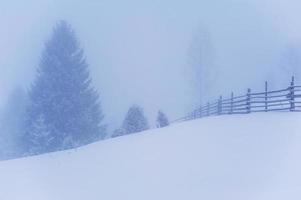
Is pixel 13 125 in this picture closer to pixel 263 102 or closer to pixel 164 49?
pixel 263 102

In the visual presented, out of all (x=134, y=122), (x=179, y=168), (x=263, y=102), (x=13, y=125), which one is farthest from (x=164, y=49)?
(x=179, y=168)

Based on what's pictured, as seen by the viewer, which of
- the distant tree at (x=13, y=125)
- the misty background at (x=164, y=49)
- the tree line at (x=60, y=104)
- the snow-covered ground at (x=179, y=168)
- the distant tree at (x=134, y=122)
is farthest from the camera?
the misty background at (x=164, y=49)

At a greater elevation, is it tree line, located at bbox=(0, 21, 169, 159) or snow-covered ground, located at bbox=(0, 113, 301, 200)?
tree line, located at bbox=(0, 21, 169, 159)

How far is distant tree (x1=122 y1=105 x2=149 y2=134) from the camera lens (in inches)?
867

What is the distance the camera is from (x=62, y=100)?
32.8 meters

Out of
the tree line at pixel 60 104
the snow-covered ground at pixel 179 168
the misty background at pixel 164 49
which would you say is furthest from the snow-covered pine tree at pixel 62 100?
the snow-covered ground at pixel 179 168

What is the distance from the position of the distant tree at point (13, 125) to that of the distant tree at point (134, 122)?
13.1m

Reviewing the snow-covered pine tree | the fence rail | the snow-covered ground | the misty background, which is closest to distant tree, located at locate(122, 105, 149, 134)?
the fence rail

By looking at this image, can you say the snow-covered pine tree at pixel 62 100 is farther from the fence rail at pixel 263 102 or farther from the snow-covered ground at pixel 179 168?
the snow-covered ground at pixel 179 168

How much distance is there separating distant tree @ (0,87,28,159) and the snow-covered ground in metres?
21.7

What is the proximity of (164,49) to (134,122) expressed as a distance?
58.8m

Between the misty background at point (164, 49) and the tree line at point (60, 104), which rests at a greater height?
the misty background at point (164, 49)

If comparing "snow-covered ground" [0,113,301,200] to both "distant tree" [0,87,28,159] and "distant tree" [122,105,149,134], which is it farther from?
"distant tree" [0,87,28,159]

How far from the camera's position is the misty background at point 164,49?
142 feet
